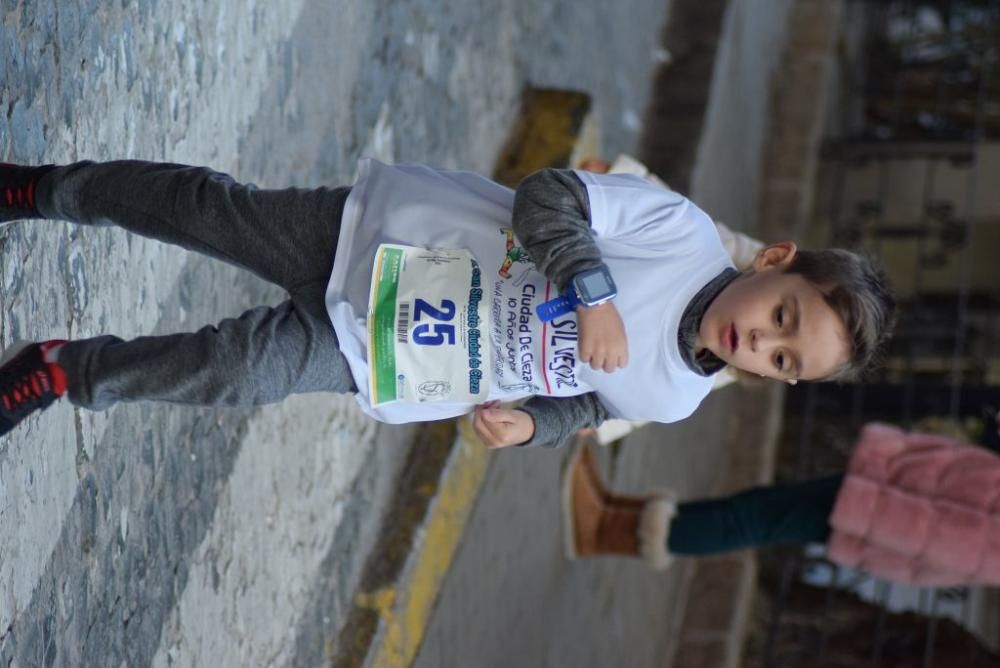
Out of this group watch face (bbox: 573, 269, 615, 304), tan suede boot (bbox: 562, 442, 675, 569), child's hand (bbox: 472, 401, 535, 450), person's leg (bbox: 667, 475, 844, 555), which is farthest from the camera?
tan suede boot (bbox: 562, 442, 675, 569)

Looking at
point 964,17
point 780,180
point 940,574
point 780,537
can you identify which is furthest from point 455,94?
point 964,17

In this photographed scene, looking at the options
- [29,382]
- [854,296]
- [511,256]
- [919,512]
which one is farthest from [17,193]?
[919,512]

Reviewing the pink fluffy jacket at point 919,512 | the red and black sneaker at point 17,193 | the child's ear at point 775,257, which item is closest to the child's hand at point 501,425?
the child's ear at point 775,257

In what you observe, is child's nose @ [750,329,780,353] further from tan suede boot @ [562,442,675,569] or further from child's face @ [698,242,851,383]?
tan suede boot @ [562,442,675,569]

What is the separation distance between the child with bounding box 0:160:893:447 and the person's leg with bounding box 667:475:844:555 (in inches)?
73.9

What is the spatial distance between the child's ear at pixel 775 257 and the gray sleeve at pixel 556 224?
14.4 inches

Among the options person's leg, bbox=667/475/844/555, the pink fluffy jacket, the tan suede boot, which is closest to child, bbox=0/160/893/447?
the pink fluffy jacket

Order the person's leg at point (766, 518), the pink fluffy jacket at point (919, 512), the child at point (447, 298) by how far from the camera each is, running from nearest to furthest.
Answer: the child at point (447, 298) < the pink fluffy jacket at point (919, 512) < the person's leg at point (766, 518)

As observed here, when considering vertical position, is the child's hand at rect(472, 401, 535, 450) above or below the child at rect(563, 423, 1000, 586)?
above

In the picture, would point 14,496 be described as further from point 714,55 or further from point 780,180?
point 780,180

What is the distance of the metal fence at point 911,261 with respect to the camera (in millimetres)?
5176

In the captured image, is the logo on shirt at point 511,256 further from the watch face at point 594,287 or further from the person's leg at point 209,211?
the person's leg at point 209,211

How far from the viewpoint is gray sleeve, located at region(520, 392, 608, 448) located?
2.34 m

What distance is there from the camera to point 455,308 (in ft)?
7.17
